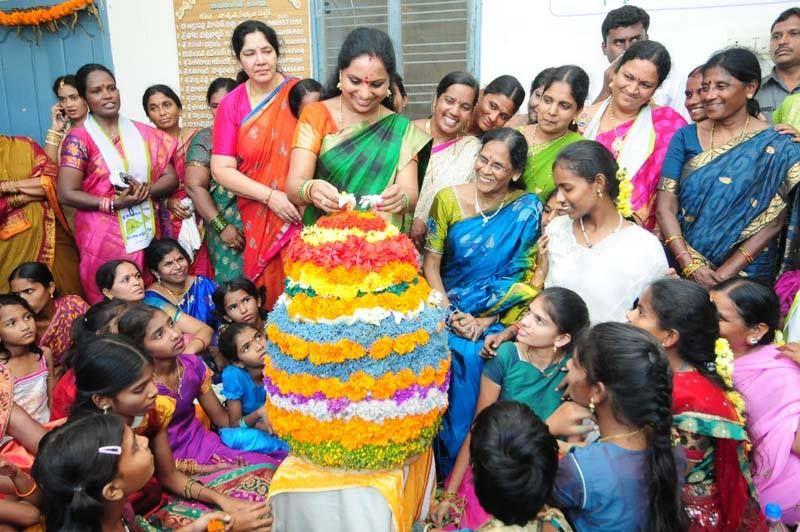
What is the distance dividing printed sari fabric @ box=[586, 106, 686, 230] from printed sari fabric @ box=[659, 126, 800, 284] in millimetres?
94

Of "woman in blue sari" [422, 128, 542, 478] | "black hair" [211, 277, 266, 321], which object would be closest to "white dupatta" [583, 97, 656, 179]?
"woman in blue sari" [422, 128, 542, 478]

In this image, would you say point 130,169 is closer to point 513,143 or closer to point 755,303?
point 513,143

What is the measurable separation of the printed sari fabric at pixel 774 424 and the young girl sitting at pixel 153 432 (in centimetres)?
206

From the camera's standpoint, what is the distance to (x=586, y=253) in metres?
2.95

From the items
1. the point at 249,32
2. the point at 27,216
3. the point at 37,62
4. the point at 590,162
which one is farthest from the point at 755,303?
the point at 37,62

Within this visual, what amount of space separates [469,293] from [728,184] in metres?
1.60

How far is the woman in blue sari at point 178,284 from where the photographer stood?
3.92 m

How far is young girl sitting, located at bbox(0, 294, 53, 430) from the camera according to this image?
322 centimetres

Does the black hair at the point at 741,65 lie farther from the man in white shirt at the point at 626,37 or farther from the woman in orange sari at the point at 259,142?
the woman in orange sari at the point at 259,142

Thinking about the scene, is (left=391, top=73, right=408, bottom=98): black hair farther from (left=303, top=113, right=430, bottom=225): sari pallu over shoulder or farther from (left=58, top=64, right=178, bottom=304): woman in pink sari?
(left=58, top=64, right=178, bottom=304): woman in pink sari

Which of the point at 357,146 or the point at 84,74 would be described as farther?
the point at 84,74

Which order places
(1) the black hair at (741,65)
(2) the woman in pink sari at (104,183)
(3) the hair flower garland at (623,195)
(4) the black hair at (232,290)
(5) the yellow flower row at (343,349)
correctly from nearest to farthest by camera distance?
(5) the yellow flower row at (343,349), (3) the hair flower garland at (623,195), (1) the black hair at (741,65), (4) the black hair at (232,290), (2) the woman in pink sari at (104,183)

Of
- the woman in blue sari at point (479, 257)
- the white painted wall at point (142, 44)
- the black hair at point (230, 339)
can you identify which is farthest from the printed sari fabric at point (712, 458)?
the white painted wall at point (142, 44)

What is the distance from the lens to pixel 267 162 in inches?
146
